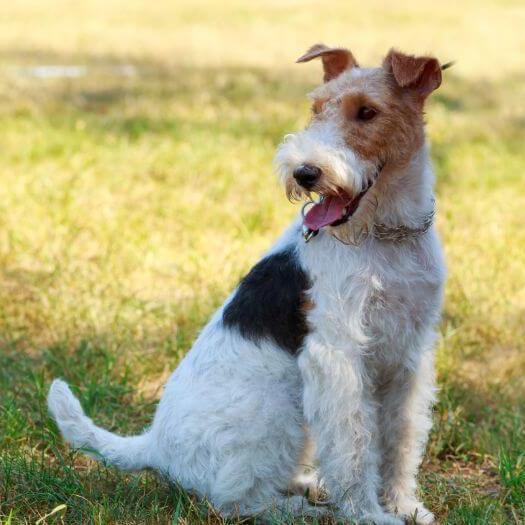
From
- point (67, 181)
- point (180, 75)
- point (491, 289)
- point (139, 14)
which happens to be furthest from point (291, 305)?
point (139, 14)

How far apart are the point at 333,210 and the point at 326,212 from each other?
0.03 m

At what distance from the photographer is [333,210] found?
11.5ft

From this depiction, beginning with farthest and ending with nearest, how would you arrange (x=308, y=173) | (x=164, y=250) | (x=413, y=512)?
(x=164, y=250) < (x=413, y=512) < (x=308, y=173)

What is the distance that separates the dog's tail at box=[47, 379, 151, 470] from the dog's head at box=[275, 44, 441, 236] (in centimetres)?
124

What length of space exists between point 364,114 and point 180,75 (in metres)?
9.11

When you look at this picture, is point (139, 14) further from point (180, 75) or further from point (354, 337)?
point (354, 337)

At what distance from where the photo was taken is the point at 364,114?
11.7 ft

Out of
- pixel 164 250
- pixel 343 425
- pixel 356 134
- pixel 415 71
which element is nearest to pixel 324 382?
pixel 343 425

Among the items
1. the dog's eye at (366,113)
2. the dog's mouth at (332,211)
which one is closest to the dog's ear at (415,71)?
the dog's eye at (366,113)

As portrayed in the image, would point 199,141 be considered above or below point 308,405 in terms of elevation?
above

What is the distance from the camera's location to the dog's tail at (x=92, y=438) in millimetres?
3930

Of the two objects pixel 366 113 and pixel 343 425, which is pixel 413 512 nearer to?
pixel 343 425

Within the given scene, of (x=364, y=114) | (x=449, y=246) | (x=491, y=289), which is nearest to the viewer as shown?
(x=364, y=114)

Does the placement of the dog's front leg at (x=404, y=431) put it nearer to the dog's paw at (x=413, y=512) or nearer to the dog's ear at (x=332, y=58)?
the dog's paw at (x=413, y=512)
